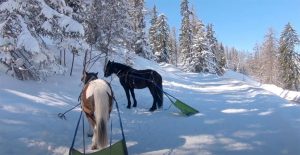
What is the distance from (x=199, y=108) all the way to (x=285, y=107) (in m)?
2.98

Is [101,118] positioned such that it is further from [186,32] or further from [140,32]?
[186,32]

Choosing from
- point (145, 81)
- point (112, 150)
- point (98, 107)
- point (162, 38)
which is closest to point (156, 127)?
point (145, 81)

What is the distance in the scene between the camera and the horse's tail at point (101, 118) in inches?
296

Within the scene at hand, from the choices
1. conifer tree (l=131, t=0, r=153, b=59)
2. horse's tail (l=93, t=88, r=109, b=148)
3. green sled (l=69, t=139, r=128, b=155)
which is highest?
conifer tree (l=131, t=0, r=153, b=59)

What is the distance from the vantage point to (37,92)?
1280cm

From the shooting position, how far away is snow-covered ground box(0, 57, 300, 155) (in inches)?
327

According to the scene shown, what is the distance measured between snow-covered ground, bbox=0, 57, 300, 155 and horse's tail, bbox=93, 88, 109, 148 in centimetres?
85

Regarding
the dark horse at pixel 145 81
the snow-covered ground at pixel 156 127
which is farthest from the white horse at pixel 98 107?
the dark horse at pixel 145 81

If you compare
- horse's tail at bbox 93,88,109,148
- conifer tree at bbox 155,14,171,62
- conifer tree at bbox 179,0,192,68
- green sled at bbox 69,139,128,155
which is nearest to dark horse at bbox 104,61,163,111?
horse's tail at bbox 93,88,109,148

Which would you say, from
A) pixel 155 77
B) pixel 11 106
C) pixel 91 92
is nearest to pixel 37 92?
pixel 11 106

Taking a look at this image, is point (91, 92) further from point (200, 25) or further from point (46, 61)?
point (200, 25)

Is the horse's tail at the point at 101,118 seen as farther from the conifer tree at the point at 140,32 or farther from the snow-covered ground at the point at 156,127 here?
the conifer tree at the point at 140,32

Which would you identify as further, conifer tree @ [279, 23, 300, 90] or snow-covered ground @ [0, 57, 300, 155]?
conifer tree @ [279, 23, 300, 90]

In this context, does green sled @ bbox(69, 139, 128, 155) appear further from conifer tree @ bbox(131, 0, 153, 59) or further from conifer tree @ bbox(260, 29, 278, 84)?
conifer tree @ bbox(260, 29, 278, 84)
